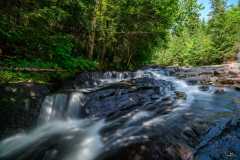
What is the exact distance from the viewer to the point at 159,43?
23.9 meters

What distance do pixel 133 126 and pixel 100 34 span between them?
1338 centimetres

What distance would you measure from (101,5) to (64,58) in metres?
6.78

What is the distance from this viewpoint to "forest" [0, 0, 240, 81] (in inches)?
368

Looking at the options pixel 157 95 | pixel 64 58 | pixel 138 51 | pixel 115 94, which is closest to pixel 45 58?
pixel 64 58

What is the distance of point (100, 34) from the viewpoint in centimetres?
1898

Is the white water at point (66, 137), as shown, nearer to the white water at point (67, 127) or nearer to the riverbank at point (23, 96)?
the white water at point (67, 127)

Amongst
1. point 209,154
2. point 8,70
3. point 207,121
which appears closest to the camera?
point 209,154

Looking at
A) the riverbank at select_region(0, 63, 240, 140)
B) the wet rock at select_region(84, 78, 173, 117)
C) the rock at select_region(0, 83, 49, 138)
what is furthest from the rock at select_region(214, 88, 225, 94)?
the rock at select_region(0, 83, 49, 138)

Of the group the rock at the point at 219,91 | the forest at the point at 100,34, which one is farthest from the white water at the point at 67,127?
the forest at the point at 100,34

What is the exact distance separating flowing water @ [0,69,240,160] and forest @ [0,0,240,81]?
2231 millimetres

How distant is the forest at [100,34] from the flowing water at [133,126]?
2.23 meters

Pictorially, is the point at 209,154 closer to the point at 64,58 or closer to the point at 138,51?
the point at 64,58

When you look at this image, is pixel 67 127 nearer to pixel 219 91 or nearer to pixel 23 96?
pixel 23 96

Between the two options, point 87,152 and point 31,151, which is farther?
point 31,151
